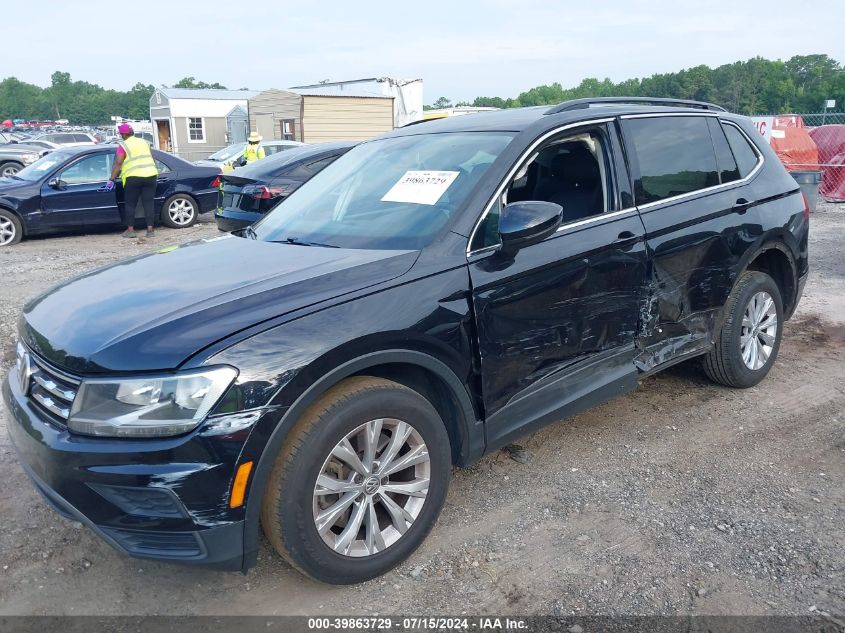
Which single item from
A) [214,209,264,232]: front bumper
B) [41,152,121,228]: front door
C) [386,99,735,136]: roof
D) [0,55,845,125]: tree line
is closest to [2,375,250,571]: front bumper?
[386,99,735,136]: roof

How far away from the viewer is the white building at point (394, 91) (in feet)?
94.8

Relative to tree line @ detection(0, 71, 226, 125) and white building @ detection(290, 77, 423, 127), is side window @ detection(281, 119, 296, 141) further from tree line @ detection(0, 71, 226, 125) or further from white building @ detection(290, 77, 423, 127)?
tree line @ detection(0, 71, 226, 125)

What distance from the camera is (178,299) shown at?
107 inches

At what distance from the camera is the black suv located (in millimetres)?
2395

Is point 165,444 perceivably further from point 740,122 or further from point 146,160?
point 146,160

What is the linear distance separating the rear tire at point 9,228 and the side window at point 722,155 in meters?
9.95

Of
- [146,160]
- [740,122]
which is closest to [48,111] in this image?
[146,160]

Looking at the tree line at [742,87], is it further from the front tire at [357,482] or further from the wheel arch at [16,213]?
the front tire at [357,482]

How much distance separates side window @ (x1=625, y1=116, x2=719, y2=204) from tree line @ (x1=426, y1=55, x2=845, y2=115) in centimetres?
5916

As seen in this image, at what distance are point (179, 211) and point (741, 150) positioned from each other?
976 centimetres

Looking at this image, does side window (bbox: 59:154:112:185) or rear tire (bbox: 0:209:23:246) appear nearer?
rear tire (bbox: 0:209:23:246)

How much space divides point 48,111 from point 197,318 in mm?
148199

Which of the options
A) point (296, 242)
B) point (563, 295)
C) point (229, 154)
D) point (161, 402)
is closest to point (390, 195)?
point (296, 242)

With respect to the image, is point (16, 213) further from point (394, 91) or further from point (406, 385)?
point (394, 91)
